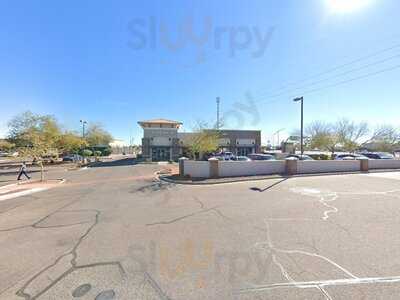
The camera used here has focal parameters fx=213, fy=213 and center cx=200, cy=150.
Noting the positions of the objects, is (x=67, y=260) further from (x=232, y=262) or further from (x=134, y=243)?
(x=232, y=262)

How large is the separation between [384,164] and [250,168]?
47.9ft

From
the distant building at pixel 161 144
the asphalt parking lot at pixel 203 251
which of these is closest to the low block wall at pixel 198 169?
the asphalt parking lot at pixel 203 251

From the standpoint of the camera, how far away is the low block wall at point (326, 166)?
1809 cm

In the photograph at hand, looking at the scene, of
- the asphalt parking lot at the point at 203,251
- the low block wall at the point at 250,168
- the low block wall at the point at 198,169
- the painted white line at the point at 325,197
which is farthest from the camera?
the low block wall at the point at 250,168

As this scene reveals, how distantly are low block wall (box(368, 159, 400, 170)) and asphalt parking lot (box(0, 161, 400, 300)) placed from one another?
15.9 m

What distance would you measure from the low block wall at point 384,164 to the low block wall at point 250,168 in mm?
10161

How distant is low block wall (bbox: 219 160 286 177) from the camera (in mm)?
16547

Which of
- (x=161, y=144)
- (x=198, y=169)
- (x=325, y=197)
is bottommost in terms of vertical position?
(x=325, y=197)

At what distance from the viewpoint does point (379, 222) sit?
5.94 m

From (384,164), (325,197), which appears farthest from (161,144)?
(325,197)

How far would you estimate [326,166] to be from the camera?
61.7 feet

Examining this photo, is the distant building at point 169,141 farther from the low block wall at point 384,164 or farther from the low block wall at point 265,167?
the low block wall at point 384,164

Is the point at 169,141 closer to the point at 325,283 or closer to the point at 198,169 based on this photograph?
the point at 198,169

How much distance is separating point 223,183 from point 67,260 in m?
10.8
